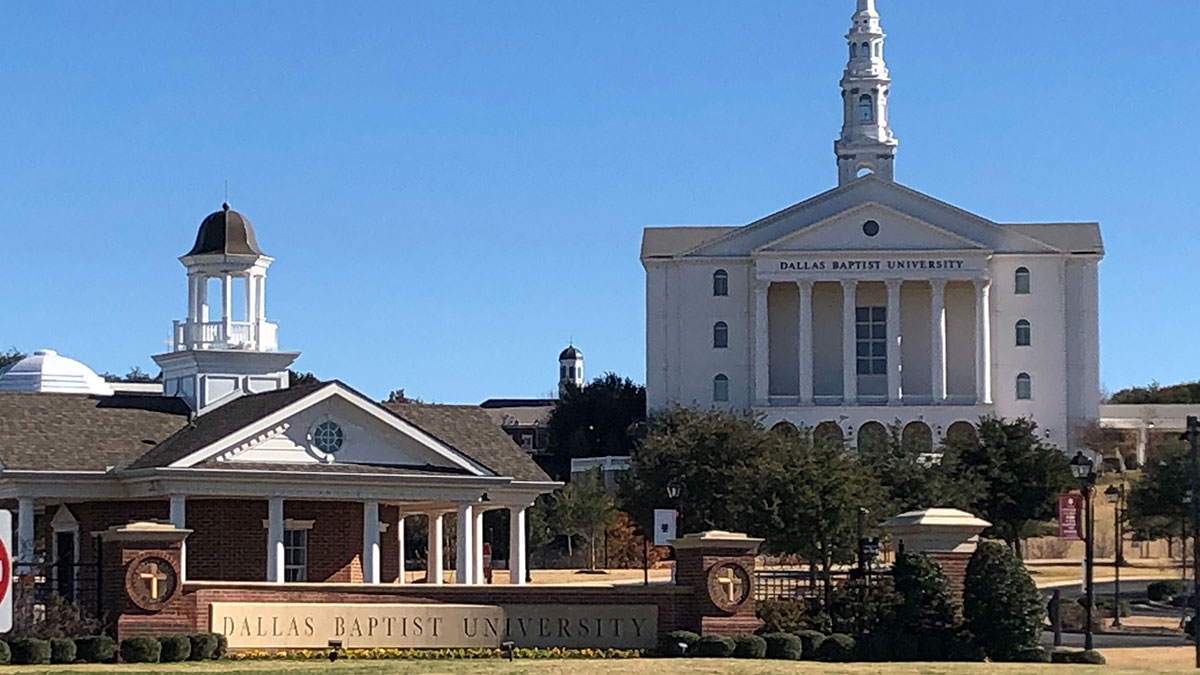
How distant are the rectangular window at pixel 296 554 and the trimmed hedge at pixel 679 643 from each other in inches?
547

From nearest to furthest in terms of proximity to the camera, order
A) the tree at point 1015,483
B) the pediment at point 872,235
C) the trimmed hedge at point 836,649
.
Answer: the trimmed hedge at point 836,649 → the tree at point 1015,483 → the pediment at point 872,235

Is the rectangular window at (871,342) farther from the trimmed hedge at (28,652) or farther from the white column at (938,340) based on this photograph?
the trimmed hedge at (28,652)

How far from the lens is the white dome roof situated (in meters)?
65.5

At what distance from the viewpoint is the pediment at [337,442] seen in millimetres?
43750

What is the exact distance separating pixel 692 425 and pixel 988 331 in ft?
117

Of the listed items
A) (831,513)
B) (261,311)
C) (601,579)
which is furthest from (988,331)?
(261,311)

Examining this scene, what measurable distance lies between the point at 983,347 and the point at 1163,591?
150 feet

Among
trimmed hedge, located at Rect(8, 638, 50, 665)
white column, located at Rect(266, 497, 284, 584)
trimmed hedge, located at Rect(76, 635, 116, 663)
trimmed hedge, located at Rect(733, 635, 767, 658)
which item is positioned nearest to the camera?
Answer: trimmed hedge, located at Rect(8, 638, 50, 665)

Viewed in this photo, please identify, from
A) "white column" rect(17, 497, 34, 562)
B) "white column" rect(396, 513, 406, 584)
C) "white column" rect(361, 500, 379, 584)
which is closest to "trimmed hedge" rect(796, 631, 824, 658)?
"white column" rect(361, 500, 379, 584)

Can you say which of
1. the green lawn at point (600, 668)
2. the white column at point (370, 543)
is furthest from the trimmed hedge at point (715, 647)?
the white column at point (370, 543)

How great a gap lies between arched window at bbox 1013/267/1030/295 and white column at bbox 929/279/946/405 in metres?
3.52

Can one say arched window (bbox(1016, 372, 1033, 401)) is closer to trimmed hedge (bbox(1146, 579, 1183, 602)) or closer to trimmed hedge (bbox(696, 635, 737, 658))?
trimmed hedge (bbox(1146, 579, 1183, 602))

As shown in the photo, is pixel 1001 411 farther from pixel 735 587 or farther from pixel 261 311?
pixel 735 587

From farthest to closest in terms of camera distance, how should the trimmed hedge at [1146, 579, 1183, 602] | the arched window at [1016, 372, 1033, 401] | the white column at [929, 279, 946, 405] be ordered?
the arched window at [1016, 372, 1033, 401] → the white column at [929, 279, 946, 405] → the trimmed hedge at [1146, 579, 1183, 602]
